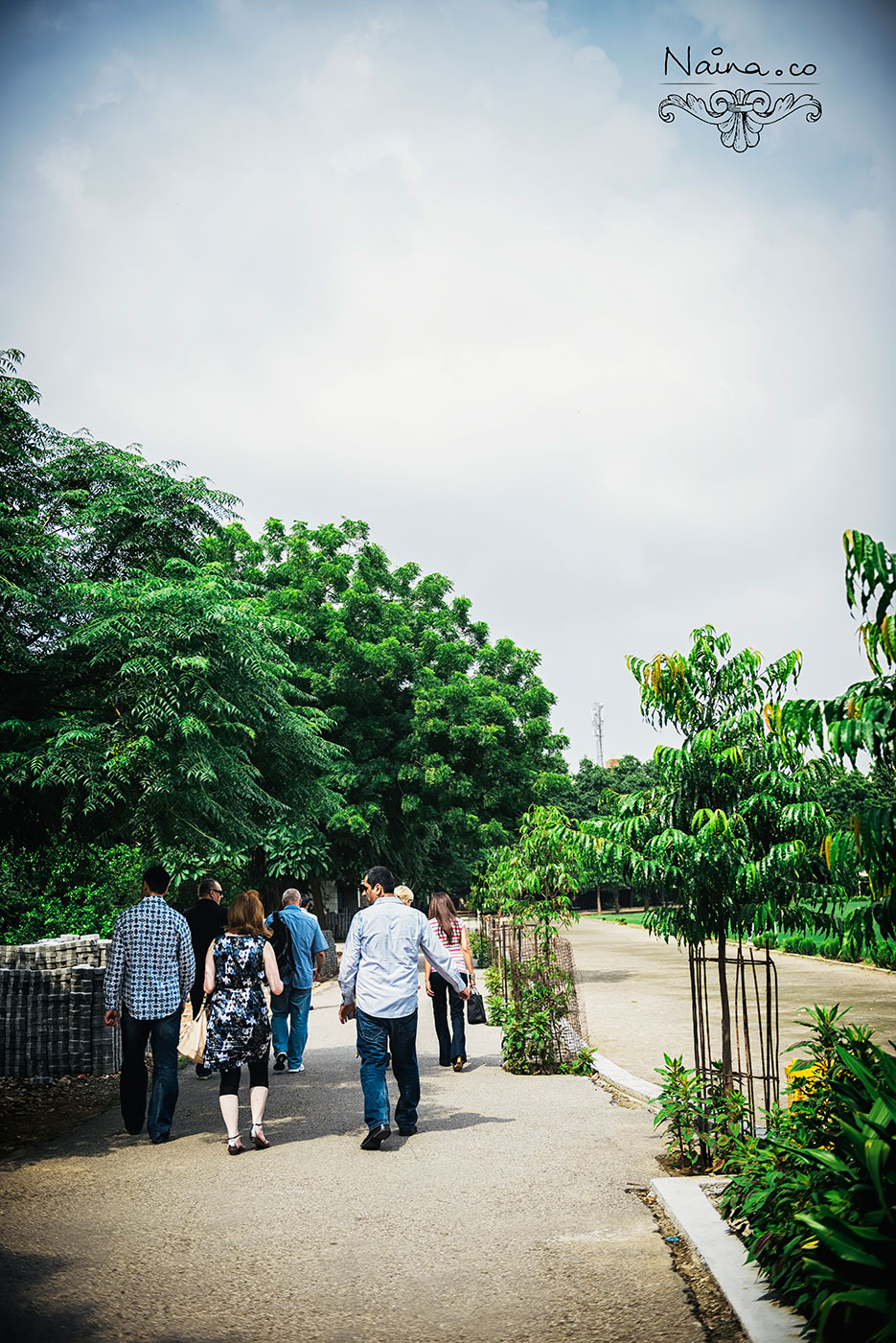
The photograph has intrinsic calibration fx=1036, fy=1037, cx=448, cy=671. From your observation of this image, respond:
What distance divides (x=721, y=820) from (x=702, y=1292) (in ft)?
8.37

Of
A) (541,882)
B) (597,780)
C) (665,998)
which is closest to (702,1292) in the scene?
(541,882)

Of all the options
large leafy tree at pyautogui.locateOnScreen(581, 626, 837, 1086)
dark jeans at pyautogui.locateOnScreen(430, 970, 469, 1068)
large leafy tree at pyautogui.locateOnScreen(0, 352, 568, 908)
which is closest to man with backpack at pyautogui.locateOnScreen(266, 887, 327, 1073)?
large leafy tree at pyautogui.locateOnScreen(0, 352, 568, 908)

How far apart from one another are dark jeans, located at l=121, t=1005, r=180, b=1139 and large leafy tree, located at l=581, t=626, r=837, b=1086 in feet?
11.1

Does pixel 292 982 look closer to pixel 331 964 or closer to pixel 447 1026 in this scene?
pixel 447 1026

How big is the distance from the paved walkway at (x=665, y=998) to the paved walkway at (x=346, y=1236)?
6.30ft

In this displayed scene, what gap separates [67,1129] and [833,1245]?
20.4 ft

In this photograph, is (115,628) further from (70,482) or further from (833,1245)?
(833,1245)

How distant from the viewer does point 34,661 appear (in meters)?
7.48

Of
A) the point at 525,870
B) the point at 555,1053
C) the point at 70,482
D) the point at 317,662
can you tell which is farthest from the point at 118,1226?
the point at 317,662

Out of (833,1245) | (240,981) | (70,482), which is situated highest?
(70,482)

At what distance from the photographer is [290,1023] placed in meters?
10.4

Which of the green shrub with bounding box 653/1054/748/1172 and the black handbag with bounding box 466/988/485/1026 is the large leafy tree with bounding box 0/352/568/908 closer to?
the black handbag with bounding box 466/988/485/1026

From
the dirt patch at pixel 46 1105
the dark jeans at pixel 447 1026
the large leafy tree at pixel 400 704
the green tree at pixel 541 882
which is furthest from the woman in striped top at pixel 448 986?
the large leafy tree at pixel 400 704

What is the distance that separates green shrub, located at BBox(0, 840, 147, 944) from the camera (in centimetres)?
1231
